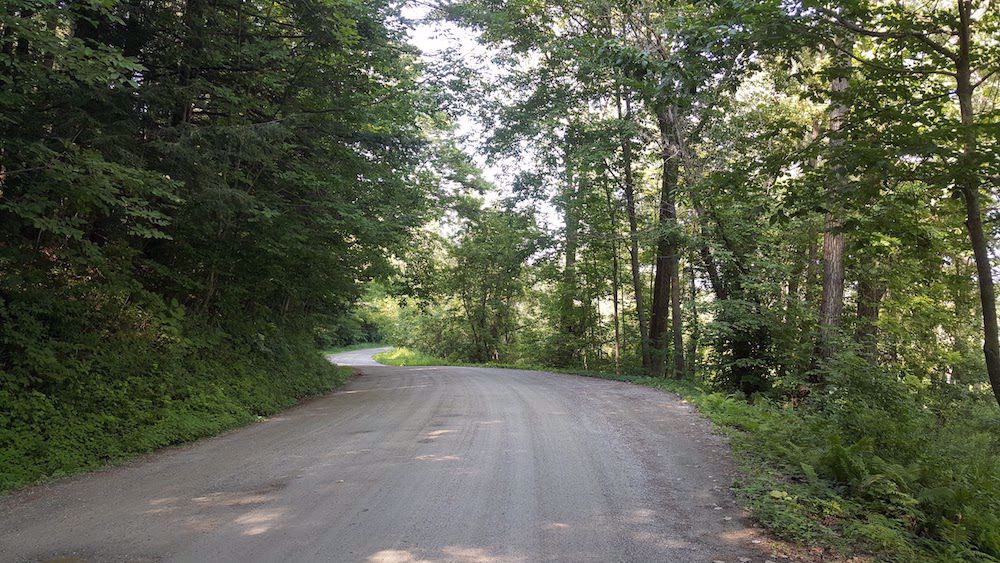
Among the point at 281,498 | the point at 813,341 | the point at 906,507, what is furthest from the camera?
the point at 813,341

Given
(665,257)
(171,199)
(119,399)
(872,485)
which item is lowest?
(872,485)

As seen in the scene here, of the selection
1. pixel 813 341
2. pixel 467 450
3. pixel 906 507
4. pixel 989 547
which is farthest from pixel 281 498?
pixel 813 341

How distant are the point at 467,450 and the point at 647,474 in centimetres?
214

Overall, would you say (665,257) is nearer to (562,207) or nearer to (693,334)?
(693,334)

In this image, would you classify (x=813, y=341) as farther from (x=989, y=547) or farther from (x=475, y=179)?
(x=475, y=179)

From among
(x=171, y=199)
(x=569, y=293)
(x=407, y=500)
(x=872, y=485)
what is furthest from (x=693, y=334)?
(x=171, y=199)

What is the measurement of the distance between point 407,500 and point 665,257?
1395 cm

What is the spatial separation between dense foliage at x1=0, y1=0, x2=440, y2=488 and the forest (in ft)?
0.17

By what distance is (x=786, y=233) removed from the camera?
14.4 m

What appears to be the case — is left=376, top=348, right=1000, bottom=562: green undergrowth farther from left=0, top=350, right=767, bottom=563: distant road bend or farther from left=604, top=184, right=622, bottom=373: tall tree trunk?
left=604, top=184, right=622, bottom=373: tall tree trunk

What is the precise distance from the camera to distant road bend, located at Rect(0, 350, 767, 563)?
13.3ft

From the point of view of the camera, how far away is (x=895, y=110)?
585cm

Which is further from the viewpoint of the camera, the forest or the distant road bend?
the forest

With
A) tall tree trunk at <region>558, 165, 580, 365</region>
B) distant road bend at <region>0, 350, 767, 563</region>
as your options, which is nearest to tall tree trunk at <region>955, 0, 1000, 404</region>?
distant road bend at <region>0, 350, 767, 563</region>
